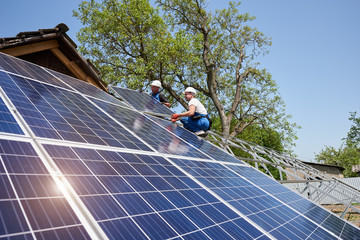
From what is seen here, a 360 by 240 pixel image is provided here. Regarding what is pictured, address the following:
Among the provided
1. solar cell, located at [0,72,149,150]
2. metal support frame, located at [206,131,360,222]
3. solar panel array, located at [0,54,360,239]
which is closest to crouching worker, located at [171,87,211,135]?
metal support frame, located at [206,131,360,222]

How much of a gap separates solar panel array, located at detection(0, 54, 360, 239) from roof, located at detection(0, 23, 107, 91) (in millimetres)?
4365

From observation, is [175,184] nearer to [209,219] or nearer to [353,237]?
[209,219]

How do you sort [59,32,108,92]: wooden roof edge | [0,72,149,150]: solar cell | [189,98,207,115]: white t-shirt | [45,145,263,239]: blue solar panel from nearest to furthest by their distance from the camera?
[45,145,263,239]: blue solar panel, [0,72,149,150]: solar cell, [189,98,207,115]: white t-shirt, [59,32,108,92]: wooden roof edge

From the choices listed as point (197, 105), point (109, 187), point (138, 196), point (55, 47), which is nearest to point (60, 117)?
point (109, 187)

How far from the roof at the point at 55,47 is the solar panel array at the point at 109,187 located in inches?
172

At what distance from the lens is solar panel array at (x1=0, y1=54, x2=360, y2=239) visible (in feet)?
6.79

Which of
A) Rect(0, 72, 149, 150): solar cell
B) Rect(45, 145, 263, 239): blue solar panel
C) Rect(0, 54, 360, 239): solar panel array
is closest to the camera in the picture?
Rect(0, 54, 360, 239): solar panel array

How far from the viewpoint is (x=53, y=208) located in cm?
207

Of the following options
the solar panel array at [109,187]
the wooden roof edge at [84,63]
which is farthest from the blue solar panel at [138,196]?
the wooden roof edge at [84,63]

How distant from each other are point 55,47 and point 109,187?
10565 millimetres

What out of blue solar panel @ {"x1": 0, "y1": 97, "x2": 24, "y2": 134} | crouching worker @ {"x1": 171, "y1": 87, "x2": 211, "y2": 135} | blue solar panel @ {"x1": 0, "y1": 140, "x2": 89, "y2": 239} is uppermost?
crouching worker @ {"x1": 171, "y1": 87, "x2": 211, "y2": 135}

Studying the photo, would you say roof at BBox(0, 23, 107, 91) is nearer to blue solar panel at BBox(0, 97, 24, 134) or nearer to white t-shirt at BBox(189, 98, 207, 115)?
white t-shirt at BBox(189, 98, 207, 115)

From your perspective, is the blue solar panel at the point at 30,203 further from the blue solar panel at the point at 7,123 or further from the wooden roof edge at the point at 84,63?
the wooden roof edge at the point at 84,63

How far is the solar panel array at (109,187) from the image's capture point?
207 cm
